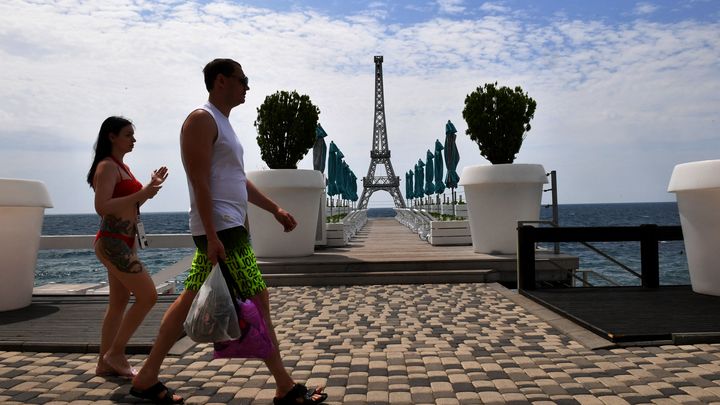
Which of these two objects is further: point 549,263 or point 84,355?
point 549,263

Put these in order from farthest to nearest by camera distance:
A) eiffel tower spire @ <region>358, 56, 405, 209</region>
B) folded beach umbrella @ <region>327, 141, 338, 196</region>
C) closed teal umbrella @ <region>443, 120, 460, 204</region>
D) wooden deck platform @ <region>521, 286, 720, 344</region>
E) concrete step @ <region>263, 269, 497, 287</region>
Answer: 1. eiffel tower spire @ <region>358, 56, 405, 209</region>
2. folded beach umbrella @ <region>327, 141, 338, 196</region>
3. closed teal umbrella @ <region>443, 120, 460, 204</region>
4. concrete step @ <region>263, 269, 497, 287</region>
5. wooden deck platform @ <region>521, 286, 720, 344</region>

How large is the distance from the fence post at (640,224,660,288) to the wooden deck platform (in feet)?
0.48

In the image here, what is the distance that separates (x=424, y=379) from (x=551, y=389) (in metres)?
0.70

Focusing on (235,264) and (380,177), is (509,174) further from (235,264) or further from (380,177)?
(380,177)

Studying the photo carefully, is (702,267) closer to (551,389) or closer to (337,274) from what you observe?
(551,389)

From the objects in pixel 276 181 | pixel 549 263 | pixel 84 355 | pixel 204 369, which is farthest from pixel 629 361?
pixel 276 181

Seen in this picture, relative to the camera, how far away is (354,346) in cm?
444

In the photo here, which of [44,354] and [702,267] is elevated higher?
[702,267]

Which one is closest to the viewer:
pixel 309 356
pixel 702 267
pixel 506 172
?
pixel 309 356

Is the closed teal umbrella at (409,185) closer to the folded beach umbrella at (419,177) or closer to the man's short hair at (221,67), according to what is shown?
the folded beach umbrella at (419,177)

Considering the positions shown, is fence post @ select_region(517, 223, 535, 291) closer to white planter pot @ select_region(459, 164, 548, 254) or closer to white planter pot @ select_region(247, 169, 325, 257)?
white planter pot @ select_region(459, 164, 548, 254)

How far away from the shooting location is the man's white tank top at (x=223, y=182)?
2924 millimetres

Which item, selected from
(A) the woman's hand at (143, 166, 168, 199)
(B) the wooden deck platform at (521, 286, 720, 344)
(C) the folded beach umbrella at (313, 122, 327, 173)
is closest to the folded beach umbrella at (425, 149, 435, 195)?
(C) the folded beach umbrella at (313, 122, 327, 173)

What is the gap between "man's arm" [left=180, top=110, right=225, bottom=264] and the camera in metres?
2.83
